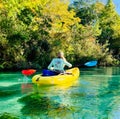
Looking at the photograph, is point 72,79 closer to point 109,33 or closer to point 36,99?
point 36,99

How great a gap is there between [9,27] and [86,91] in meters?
14.1

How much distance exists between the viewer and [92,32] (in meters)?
34.3

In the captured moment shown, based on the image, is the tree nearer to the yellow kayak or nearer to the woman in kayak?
the yellow kayak

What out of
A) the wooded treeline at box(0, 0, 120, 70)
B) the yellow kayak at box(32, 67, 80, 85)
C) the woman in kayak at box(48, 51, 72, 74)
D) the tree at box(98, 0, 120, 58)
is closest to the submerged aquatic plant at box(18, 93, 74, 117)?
the yellow kayak at box(32, 67, 80, 85)

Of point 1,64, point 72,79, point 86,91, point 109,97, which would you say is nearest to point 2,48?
point 1,64

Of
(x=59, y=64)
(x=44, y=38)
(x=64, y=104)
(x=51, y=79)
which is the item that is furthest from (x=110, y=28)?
(x=64, y=104)

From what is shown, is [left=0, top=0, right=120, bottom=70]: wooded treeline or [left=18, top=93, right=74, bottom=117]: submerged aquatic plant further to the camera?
[left=0, top=0, right=120, bottom=70]: wooded treeline

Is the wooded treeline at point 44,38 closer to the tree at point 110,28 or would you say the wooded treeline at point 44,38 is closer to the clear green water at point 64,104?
the tree at point 110,28

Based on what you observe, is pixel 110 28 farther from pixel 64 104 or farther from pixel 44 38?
pixel 64 104

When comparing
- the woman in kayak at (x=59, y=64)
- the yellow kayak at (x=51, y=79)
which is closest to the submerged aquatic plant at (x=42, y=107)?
the yellow kayak at (x=51, y=79)

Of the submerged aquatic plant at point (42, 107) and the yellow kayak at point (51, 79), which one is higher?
the yellow kayak at point (51, 79)

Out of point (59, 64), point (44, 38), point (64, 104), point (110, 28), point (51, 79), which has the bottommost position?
point (64, 104)

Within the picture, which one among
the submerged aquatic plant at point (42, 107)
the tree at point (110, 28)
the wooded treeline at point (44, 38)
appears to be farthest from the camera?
the tree at point (110, 28)

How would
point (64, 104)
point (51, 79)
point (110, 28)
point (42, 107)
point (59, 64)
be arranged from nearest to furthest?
point (42, 107) < point (64, 104) < point (51, 79) < point (59, 64) < point (110, 28)
